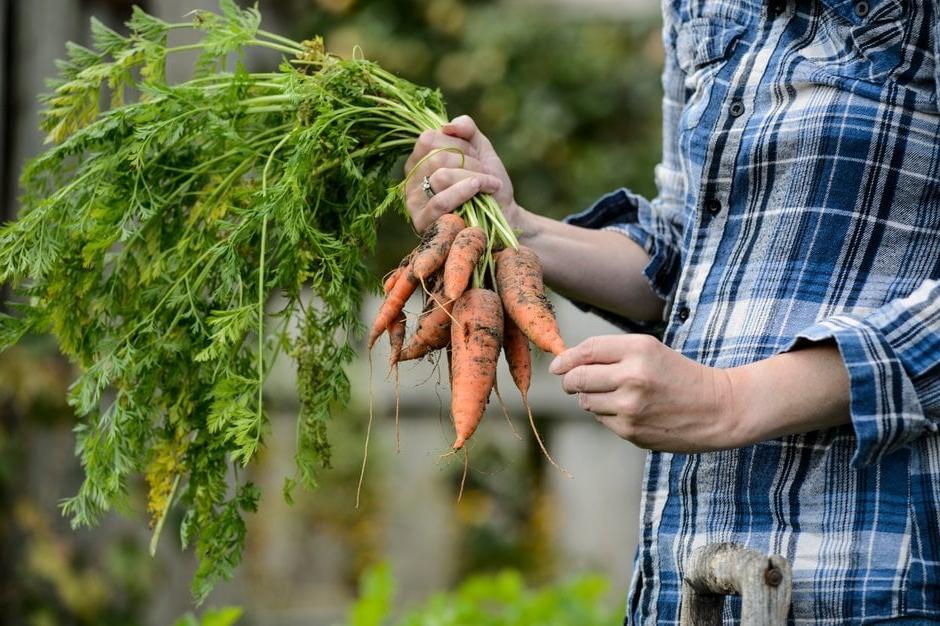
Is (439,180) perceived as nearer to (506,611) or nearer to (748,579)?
(748,579)

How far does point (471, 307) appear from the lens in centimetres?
187

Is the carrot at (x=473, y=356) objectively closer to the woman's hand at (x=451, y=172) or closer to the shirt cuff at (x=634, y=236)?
the woman's hand at (x=451, y=172)

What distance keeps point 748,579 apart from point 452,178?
2.79 feet

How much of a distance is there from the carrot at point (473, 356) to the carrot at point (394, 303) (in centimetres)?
13

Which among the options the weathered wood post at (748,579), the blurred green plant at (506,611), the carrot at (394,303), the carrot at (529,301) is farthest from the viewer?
the blurred green plant at (506,611)

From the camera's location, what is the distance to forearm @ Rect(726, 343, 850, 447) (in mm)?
1558

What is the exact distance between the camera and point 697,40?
77.1 inches

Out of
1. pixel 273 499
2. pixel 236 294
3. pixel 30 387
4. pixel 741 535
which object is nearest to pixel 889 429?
pixel 741 535

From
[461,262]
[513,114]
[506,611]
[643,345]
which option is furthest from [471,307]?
[513,114]

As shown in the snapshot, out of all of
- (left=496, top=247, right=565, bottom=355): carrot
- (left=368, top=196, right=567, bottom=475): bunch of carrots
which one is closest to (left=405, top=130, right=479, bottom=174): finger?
(left=368, top=196, right=567, bottom=475): bunch of carrots

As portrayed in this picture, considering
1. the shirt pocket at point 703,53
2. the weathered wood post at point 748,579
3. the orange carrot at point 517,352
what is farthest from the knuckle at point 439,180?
the weathered wood post at point 748,579

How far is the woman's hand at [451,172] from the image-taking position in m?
1.99

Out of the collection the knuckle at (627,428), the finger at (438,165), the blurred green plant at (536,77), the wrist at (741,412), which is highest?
the blurred green plant at (536,77)

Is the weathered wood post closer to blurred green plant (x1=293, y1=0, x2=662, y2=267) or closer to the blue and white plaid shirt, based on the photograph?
the blue and white plaid shirt
